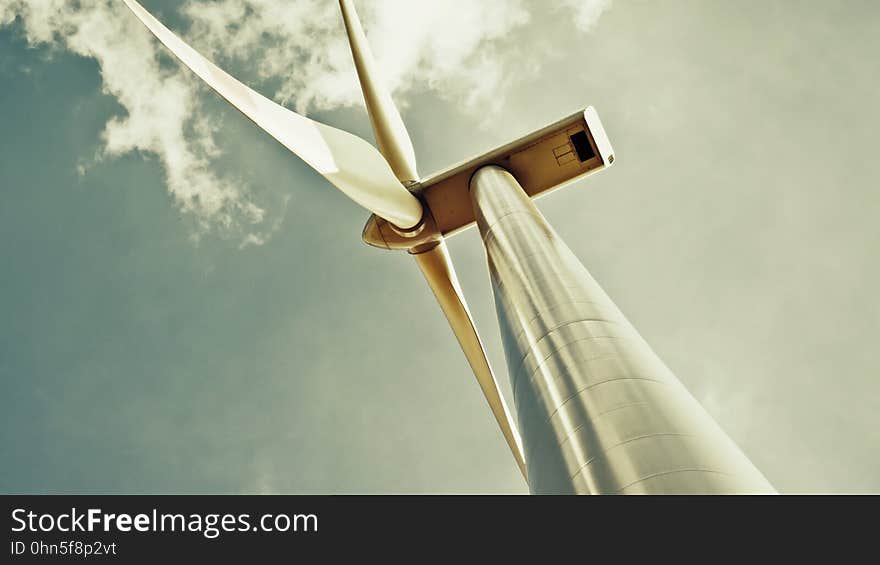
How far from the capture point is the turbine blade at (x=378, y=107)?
15.2m

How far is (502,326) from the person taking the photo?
311 inches

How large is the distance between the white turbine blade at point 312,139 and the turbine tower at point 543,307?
0.02 m

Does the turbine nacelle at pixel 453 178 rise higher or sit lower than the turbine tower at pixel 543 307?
higher

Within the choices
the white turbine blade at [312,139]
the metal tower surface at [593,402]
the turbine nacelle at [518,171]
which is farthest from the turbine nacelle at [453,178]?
the metal tower surface at [593,402]

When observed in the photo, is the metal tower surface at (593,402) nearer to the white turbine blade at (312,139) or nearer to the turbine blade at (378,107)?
the white turbine blade at (312,139)

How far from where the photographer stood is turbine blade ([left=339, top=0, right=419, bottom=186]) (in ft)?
49.9

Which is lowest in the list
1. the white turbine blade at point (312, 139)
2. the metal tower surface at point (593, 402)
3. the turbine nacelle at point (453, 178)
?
the metal tower surface at point (593, 402)

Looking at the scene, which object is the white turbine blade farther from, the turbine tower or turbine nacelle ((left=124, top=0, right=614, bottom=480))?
turbine nacelle ((left=124, top=0, right=614, bottom=480))

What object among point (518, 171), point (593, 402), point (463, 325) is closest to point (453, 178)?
point (518, 171)

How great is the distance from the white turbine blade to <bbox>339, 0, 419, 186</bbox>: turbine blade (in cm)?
417
